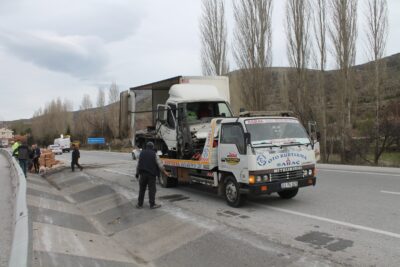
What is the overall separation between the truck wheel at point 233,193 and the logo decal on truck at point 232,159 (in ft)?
1.27

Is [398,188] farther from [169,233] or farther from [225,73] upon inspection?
[225,73]

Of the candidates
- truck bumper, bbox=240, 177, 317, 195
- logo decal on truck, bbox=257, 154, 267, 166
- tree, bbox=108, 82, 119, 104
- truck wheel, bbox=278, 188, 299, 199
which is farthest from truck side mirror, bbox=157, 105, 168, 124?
tree, bbox=108, 82, 119, 104

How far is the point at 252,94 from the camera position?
27.0 m

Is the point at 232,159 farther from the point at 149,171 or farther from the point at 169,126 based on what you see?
the point at 169,126

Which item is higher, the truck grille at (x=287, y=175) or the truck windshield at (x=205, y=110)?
the truck windshield at (x=205, y=110)

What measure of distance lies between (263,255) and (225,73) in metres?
26.4

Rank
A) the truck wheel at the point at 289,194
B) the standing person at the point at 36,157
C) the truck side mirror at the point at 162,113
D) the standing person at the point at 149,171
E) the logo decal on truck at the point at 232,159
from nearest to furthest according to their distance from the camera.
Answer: the logo decal on truck at the point at 232,159 → the standing person at the point at 149,171 → the truck wheel at the point at 289,194 → the truck side mirror at the point at 162,113 → the standing person at the point at 36,157

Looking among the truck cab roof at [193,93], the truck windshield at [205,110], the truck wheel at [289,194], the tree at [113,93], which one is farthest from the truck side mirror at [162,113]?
the tree at [113,93]

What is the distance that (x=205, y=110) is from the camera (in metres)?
12.6

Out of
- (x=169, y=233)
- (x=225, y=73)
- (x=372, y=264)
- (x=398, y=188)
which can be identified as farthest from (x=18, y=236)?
(x=225, y=73)

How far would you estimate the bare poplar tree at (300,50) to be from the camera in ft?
87.6

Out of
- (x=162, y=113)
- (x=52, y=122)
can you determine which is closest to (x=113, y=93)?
(x=52, y=122)

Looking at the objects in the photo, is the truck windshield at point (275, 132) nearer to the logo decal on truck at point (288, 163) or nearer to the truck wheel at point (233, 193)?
the logo decal on truck at point (288, 163)

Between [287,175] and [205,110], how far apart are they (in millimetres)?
4405
